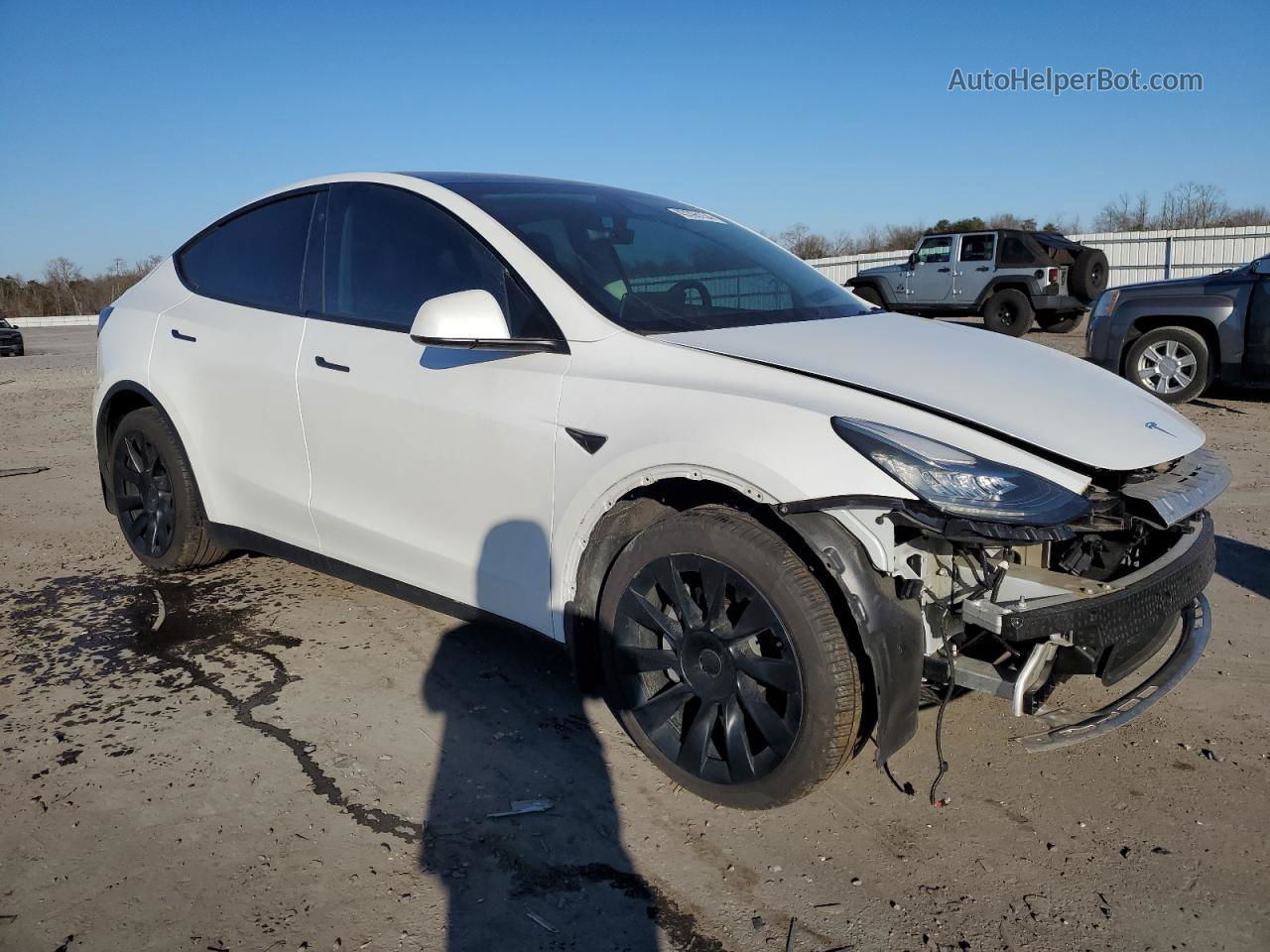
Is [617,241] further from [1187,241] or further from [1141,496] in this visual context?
[1187,241]

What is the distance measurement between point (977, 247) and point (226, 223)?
52.2ft

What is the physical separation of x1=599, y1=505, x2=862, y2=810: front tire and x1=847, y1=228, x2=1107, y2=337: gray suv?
15618 millimetres

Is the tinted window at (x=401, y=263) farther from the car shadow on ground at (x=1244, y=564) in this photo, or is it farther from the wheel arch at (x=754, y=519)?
the car shadow on ground at (x=1244, y=564)

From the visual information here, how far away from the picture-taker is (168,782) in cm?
290

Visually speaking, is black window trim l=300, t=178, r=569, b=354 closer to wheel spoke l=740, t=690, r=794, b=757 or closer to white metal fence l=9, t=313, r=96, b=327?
wheel spoke l=740, t=690, r=794, b=757

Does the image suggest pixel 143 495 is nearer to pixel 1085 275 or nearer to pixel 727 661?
pixel 727 661

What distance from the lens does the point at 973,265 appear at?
58.4 ft

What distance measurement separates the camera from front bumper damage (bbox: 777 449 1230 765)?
2277 millimetres

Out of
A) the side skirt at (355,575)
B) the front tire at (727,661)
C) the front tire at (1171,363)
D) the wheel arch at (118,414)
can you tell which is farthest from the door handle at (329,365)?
the front tire at (1171,363)

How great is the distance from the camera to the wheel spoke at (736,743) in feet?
8.54

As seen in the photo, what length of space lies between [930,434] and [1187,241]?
2895 centimetres

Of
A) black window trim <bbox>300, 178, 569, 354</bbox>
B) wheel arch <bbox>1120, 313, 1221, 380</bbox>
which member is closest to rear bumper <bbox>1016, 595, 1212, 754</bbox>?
black window trim <bbox>300, 178, 569, 354</bbox>

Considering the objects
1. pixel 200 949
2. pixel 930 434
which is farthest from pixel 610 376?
pixel 200 949

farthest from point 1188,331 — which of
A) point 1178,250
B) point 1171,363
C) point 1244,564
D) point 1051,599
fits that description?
point 1178,250
